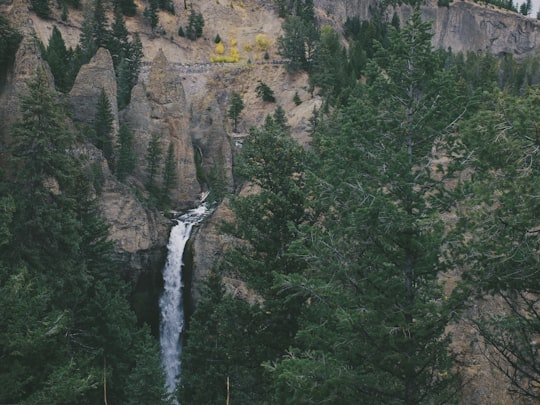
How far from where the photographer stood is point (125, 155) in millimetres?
39500

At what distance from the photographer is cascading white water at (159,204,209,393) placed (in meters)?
32.0

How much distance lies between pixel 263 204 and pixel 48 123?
979 centimetres

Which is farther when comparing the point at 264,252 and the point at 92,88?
the point at 92,88

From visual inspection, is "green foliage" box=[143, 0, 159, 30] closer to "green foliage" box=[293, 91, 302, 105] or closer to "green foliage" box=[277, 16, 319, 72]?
"green foliage" box=[277, 16, 319, 72]

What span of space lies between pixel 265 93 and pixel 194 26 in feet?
71.5

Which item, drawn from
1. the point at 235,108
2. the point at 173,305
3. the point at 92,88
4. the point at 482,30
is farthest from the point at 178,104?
the point at 482,30

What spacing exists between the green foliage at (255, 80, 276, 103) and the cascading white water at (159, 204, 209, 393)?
31422 millimetres

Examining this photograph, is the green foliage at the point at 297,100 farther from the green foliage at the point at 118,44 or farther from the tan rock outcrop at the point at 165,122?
the green foliage at the point at 118,44

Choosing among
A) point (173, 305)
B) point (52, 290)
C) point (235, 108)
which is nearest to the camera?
point (52, 290)

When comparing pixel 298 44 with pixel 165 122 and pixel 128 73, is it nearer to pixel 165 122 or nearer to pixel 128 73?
pixel 128 73

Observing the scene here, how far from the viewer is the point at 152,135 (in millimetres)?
45156

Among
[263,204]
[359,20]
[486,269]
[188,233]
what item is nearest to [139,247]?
[188,233]

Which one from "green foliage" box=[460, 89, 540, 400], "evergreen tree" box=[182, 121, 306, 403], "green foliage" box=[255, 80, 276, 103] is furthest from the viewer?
"green foliage" box=[255, 80, 276, 103]

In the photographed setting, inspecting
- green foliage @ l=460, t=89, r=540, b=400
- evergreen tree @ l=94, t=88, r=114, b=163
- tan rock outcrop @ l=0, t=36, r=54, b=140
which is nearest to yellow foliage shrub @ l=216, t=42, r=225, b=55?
evergreen tree @ l=94, t=88, r=114, b=163
